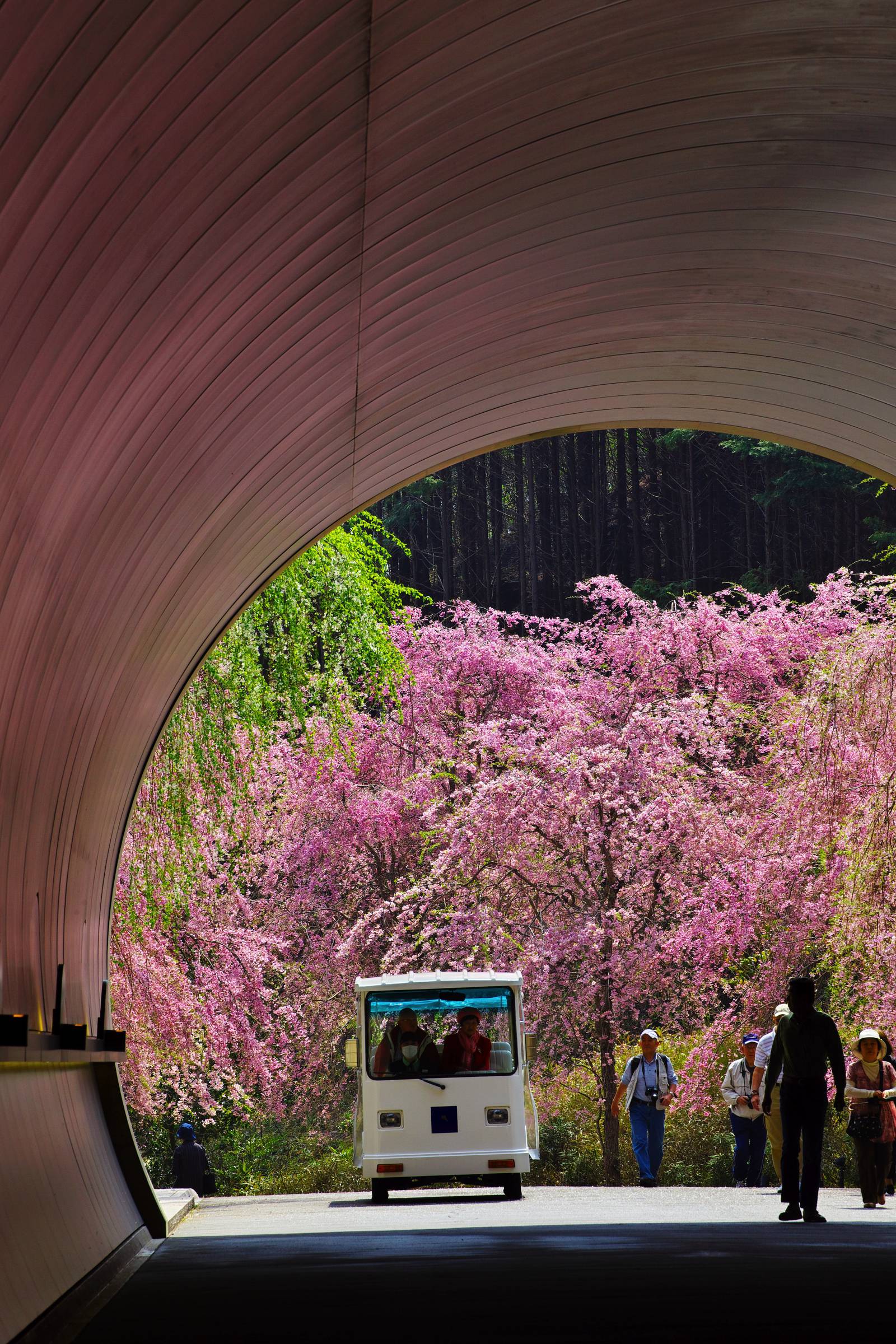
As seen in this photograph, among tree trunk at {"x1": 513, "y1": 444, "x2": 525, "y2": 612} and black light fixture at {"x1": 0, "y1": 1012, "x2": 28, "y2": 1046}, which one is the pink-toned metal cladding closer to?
black light fixture at {"x1": 0, "y1": 1012, "x2": 28, "y2": 1046}

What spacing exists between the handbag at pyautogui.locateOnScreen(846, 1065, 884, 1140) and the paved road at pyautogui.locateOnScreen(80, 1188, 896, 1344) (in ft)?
2.02

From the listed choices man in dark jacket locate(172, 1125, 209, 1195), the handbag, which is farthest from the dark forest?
the handbag

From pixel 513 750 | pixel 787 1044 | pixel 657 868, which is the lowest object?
pixel 787 1044

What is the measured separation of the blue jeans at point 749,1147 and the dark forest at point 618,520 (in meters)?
29.3

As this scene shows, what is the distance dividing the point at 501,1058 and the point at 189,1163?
601 centimetres

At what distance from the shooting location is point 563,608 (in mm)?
53000

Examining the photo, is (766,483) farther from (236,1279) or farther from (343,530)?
(236,1279)

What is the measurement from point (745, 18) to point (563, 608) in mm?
46684

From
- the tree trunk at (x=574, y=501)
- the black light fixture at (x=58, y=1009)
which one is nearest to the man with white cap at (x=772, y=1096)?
the black light fixture at (x=58, y=1009)

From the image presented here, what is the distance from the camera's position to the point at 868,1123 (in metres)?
14.3

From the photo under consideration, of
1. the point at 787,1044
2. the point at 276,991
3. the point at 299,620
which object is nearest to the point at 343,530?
the point at 299,620

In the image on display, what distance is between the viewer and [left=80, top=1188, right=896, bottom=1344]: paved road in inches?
280

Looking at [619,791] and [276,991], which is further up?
[619,791]

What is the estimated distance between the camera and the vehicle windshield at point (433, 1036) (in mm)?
18062
